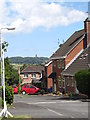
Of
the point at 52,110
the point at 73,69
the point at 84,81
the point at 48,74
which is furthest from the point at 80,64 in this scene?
the point at 52,110

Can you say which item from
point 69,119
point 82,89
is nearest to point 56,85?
point 82,89

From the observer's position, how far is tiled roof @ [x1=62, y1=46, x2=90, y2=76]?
40406 millimetres

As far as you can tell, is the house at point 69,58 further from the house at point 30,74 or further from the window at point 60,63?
the house at point 30,74

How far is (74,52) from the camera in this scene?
4656 centimetres

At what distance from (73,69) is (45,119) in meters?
27.3

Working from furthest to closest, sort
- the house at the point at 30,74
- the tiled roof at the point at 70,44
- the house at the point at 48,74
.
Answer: the house at the point at 30,74
the house at the point at 48,74
the tiled roof at the point at 70,44

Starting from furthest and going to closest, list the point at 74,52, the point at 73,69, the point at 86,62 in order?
the point at 74,52, the point at 73,69, the point at 86,62

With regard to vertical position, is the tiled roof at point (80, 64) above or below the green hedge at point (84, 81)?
above

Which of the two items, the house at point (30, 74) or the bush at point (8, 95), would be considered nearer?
the bush at point (8, 95)

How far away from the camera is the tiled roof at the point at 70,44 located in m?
47.4

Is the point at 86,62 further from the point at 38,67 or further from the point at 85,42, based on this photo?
the point at 38,67

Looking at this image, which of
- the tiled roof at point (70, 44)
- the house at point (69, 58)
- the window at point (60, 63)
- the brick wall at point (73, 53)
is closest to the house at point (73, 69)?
the house at point (69, 58)

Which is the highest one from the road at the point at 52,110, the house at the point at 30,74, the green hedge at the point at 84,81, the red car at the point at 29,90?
the house at the point at 30,74

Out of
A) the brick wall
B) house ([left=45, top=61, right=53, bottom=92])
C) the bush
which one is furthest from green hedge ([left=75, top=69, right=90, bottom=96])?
house ([left=45, top=61, right=53, bottom=92])
